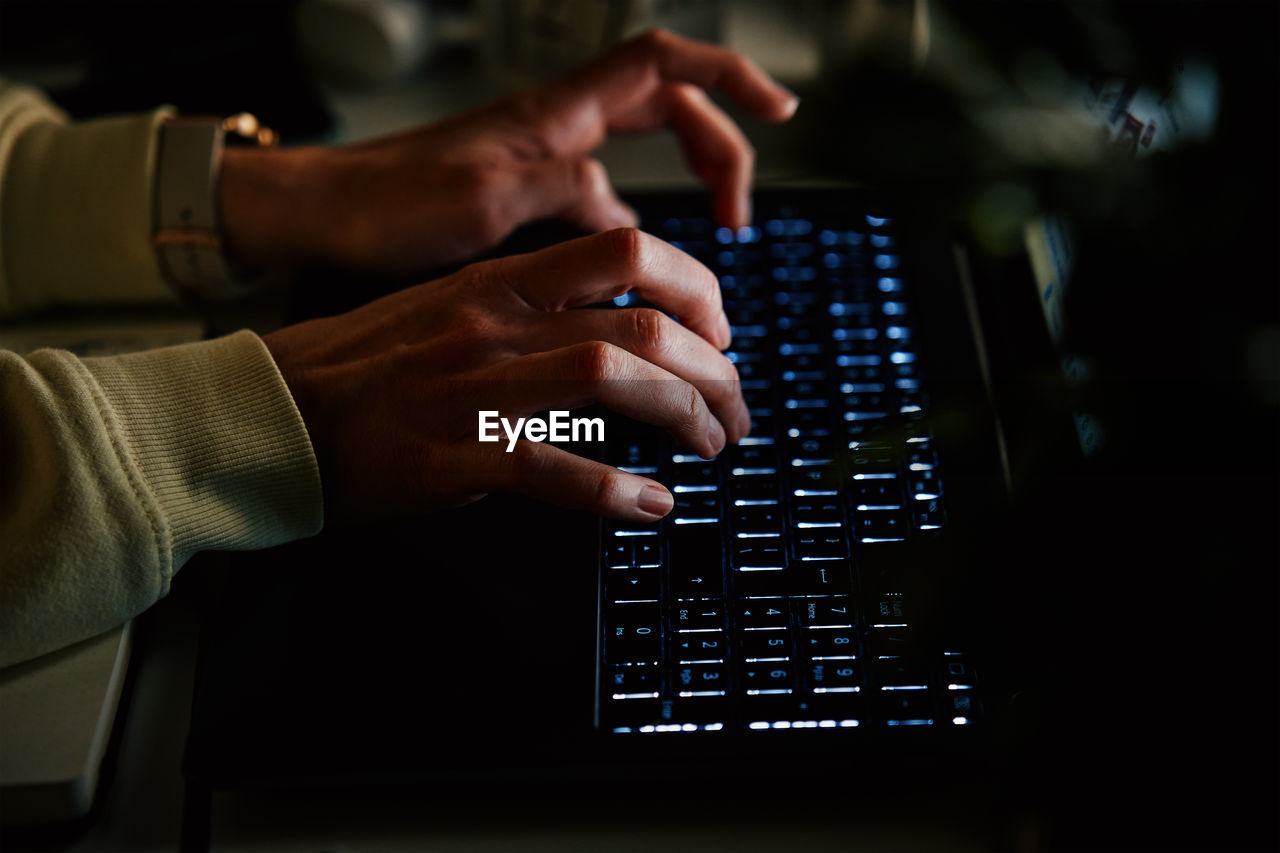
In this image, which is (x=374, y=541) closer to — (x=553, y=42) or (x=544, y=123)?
(x=544, y=123)

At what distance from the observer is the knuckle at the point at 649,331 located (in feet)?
1.90

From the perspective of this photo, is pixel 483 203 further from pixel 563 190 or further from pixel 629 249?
pixel 629 249

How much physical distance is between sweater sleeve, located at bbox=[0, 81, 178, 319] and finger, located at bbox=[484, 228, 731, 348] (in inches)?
12.2

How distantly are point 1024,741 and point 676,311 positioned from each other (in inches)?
15.0

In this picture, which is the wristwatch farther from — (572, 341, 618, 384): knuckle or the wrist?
(572, 341, 618, 384): knuckle

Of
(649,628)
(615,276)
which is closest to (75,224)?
(615,276)

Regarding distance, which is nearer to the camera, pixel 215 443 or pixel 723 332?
pixel 215 443

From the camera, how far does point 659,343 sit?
1.90ft

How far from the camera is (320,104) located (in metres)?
0.90

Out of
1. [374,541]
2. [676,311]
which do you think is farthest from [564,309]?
[374,541]

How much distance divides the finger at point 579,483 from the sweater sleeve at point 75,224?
1.22ft

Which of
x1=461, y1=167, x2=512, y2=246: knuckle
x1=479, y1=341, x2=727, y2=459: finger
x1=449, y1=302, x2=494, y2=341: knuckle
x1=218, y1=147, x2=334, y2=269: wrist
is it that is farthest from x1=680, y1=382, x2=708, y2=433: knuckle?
x1=218, y1=147, x2=334, y2=269: wrist

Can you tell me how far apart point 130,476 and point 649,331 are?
0.99ft

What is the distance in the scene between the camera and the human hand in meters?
0.73
